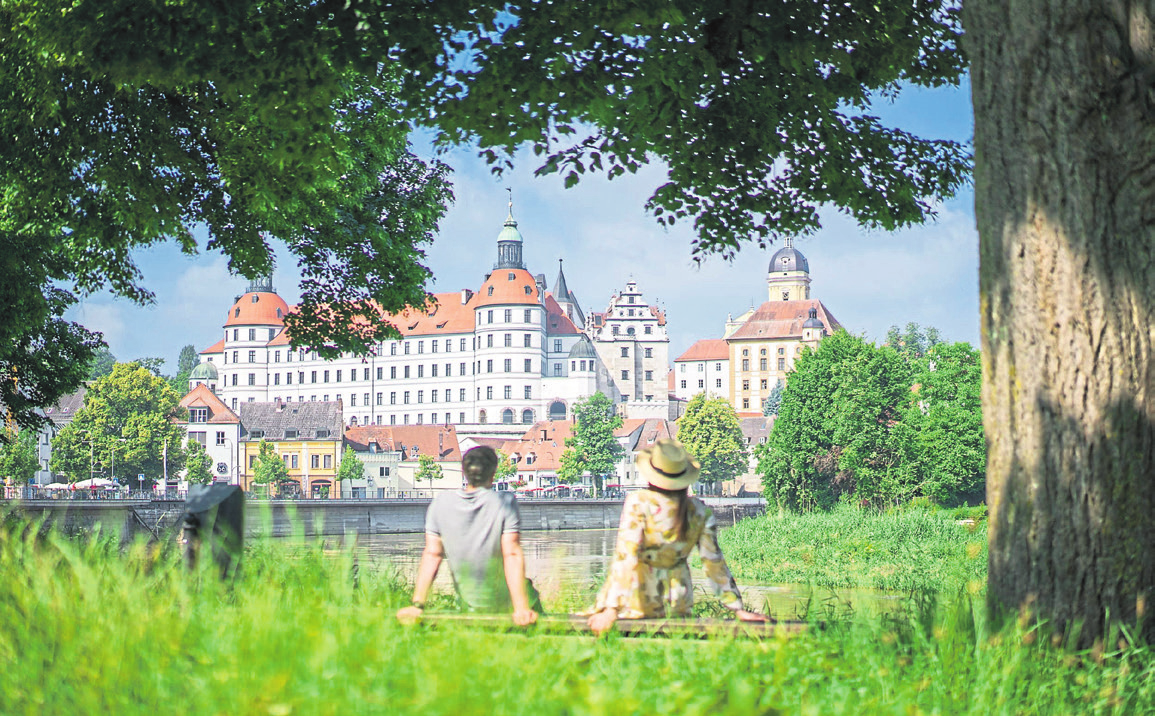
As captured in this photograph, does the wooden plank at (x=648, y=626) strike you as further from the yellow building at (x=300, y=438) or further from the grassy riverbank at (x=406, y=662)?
the yellow building at (x=300, y=438)

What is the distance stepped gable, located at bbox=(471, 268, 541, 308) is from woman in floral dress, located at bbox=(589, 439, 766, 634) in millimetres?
123075

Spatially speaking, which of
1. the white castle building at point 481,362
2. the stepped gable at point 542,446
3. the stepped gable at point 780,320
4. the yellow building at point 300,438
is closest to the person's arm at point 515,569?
the yellow building at point 300,438

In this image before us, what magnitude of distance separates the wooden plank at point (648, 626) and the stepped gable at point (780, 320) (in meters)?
137

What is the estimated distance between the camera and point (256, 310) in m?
138

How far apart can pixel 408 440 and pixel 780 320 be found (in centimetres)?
5688

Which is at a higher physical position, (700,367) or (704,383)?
(700,367)

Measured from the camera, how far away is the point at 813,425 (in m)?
53.6

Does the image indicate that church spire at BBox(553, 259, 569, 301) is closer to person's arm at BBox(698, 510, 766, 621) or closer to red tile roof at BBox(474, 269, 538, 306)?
red tile roof at BBox(474, 269, 538, 306)

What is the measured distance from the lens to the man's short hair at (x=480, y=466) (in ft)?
15.9

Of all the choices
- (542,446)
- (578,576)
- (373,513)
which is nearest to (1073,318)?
(578,576)

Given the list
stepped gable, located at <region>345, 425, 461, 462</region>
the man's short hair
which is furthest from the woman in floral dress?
stepped gable, located at <region>345, 425, 461, 462</region>

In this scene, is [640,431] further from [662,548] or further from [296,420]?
[662,548]

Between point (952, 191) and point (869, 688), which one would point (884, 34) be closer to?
point (952, 191)

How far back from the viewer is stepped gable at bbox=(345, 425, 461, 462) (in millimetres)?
101625
